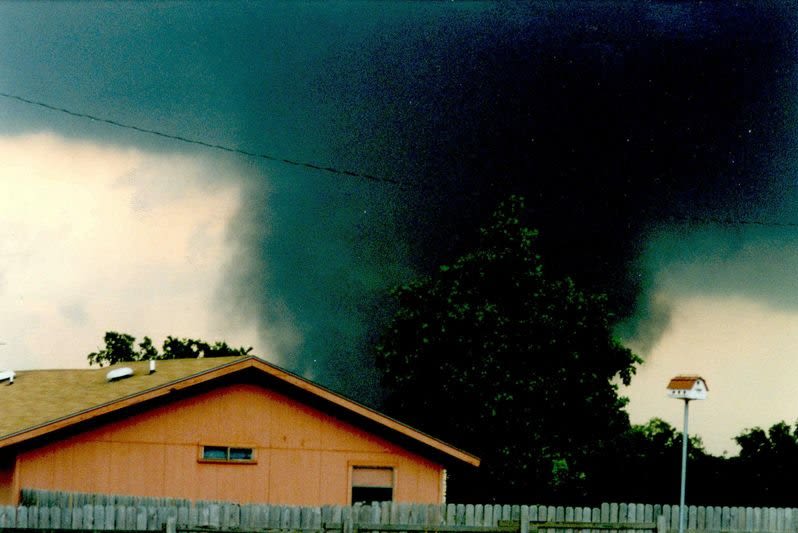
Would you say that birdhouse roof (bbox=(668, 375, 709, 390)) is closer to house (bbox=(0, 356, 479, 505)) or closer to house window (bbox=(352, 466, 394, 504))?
house (bbox=(0, 356, 479, 505))

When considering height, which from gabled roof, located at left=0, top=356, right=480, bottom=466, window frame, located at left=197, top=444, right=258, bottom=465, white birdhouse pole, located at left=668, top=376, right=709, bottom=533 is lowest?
window frame, located at left=197, top=444, right=258, bottom=465

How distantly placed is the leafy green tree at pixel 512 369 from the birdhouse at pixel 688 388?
1986 cm

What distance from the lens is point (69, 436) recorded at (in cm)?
2189

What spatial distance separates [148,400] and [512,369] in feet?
61.9

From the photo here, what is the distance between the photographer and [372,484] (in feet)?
77.5

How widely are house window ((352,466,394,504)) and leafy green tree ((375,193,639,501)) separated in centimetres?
1478

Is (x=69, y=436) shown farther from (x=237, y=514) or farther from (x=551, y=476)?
(x=551, y=476)

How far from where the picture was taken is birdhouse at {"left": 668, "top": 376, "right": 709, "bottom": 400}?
18125 millimetres

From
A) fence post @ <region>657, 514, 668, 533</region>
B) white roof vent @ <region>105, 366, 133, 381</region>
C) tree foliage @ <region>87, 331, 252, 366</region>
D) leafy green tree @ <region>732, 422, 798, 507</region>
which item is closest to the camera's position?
fence post @ <region>657, 514, 668, 533</region>

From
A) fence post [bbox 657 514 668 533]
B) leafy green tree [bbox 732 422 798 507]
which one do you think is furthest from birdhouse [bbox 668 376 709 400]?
leafy green tree [bbox 732 422 798 507]

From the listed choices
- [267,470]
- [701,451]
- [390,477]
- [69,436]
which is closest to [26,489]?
[69,436]

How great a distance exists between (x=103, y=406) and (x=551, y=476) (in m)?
21.9

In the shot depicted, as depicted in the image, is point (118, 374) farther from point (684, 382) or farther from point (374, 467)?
point (684, 382)

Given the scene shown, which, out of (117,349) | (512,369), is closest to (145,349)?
(117,349)
